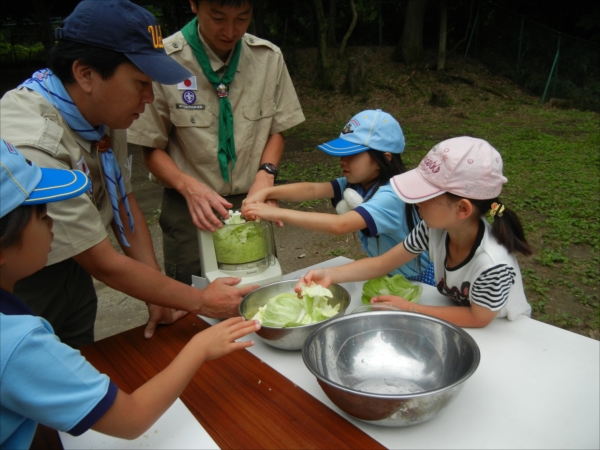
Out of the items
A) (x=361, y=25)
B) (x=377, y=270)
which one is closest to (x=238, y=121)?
(x=377, y=270)

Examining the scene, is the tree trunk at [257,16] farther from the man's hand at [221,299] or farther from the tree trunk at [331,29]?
the man's hand at [221,299]

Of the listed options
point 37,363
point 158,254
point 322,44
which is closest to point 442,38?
point 322,44

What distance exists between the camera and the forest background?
5055 millimetres

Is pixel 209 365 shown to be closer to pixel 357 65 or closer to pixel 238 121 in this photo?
pixel 238 121

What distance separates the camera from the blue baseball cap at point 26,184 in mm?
1121

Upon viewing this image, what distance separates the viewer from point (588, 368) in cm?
162

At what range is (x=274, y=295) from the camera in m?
2.05

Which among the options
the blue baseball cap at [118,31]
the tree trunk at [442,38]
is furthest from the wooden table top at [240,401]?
the tree trunk at [442,38]

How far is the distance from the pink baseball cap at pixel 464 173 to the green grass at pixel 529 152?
245cm

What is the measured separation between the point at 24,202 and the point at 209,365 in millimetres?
891

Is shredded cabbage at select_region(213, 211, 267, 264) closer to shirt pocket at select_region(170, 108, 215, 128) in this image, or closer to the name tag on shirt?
shirt pocket at select_region(170, 108, 215, 128)

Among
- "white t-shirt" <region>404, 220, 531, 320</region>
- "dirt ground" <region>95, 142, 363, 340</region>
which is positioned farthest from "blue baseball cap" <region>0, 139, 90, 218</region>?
"dirt ground" <region>95, 142, 363, 340</region>

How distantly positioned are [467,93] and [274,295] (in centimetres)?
1288

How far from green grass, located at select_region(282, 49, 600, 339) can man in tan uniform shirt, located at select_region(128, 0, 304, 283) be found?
2590mm
